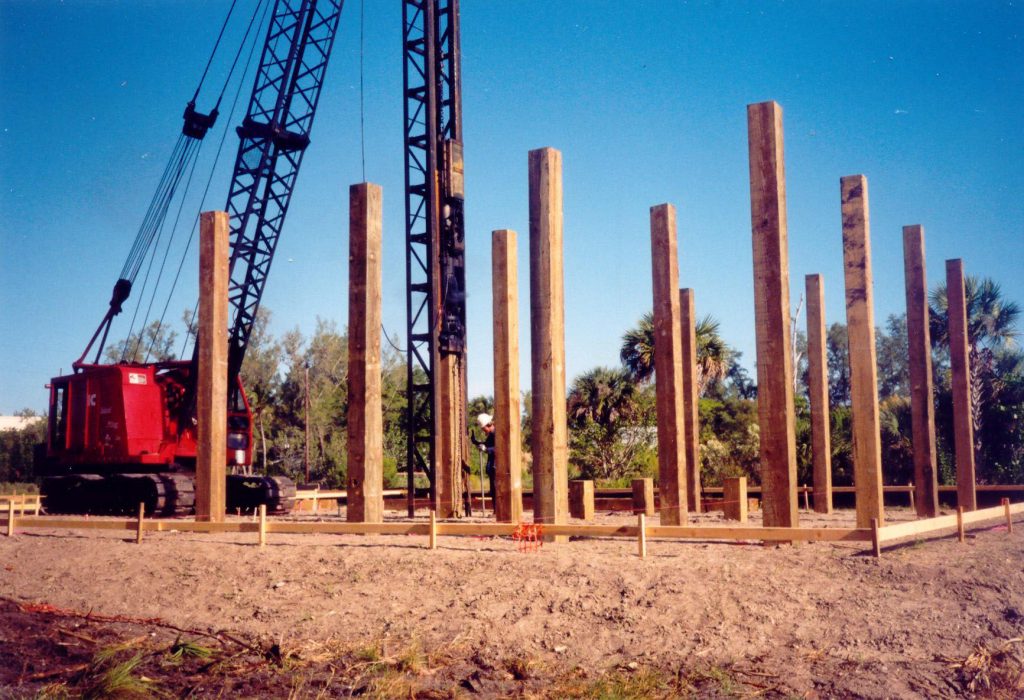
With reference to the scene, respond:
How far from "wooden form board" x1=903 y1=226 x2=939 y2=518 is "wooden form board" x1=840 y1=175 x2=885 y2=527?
8.17 ft

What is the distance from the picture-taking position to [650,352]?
27125 millimetres

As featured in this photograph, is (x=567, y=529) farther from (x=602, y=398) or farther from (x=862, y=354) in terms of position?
(x=602, y=398)

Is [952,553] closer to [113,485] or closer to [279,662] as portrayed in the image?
[279,662]

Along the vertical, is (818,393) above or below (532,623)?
above

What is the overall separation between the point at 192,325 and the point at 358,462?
42.1m

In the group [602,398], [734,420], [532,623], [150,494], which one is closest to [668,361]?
[532,623]

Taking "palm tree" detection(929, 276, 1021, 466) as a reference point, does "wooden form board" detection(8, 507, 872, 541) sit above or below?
below

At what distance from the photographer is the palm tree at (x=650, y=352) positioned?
1071 inches

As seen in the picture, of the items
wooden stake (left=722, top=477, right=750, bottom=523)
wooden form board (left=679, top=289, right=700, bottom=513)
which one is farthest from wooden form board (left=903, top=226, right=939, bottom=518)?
wooden form board (left=679, top=289, right=700, bottom=513)

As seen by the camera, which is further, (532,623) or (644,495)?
(644,495)

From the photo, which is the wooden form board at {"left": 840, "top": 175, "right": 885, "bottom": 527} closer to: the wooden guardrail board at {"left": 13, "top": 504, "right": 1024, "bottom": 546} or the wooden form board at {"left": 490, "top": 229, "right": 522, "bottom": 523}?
the wooden guardrail board at {"left": 13, "top": 504, "right": 1024, "bottom": 546}

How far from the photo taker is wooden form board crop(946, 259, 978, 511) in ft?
41.8

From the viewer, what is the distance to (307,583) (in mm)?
7992

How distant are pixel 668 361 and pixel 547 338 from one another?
2292 mm
